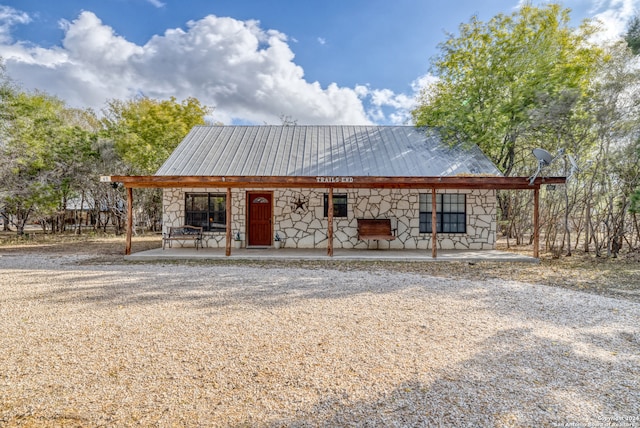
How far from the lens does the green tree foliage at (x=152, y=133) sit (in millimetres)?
14508

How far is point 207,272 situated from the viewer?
6945mm

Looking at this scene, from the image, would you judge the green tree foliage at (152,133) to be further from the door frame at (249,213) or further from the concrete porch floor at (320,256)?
the concrete porch floor at (320,256)

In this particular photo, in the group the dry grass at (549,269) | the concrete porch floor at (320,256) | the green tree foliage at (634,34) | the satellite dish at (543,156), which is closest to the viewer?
the dry grass at (549,269)

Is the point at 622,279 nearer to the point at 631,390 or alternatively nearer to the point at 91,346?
the point at 631,390

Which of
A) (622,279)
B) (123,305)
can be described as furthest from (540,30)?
(123,305)

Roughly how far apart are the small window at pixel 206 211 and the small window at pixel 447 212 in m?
6.61

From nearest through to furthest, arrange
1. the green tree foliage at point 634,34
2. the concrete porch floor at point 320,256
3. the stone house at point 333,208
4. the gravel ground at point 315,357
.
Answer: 1. the gravel ground at point 315,357
2. the green tree foliage at point 634,34
3. the concrete porch floor at point 320,256
4. the stone house at point 333,208

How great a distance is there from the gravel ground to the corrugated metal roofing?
5485mm

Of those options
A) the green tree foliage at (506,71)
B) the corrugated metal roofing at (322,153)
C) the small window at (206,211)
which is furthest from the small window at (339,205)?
the green tree foliage at (506,71)

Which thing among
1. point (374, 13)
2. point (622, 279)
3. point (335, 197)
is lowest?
point (622, 279)

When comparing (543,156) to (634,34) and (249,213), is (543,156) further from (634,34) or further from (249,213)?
(249,213)

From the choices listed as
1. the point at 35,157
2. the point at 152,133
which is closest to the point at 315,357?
the point at 35,157

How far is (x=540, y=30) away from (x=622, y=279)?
9399 millimetres

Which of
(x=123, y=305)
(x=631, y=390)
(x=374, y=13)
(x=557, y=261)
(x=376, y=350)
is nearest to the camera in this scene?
(x=631, y=390)
